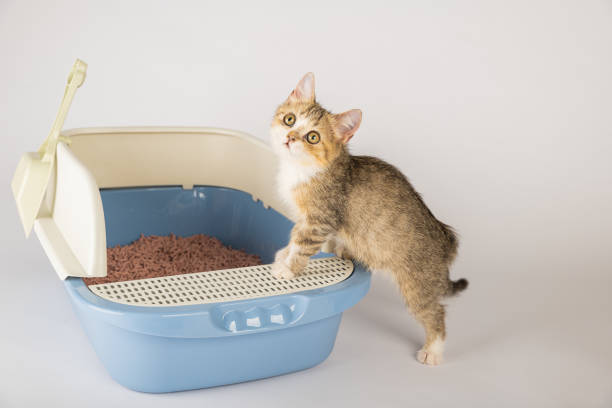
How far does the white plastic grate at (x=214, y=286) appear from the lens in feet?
6.46

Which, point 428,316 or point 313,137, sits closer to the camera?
point 313,137

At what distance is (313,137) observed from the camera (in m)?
2.15

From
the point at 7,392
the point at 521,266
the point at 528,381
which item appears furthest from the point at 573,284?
the point at 7,392

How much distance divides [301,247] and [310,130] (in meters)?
0.40

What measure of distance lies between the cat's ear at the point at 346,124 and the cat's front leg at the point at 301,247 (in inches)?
12.5

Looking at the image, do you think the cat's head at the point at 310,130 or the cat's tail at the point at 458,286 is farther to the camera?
the cat's tail at the point at 458,286

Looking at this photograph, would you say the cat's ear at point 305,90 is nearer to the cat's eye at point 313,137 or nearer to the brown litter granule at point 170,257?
the cat's eye at point 313,137

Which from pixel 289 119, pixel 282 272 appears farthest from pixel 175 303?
pixel 289 119

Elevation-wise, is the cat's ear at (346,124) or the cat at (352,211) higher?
the cat's ear at (346,124)

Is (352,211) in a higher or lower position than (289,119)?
lower

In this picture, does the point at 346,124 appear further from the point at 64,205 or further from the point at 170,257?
the point at 170,257

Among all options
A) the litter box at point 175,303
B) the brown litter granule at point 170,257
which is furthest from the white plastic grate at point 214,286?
the brown litter granule at point 170,257

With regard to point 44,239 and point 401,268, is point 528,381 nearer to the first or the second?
point 401,268

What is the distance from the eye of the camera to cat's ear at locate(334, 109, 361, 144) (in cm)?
212
